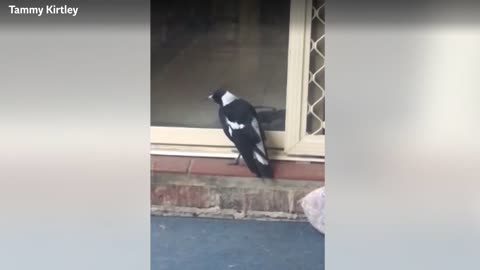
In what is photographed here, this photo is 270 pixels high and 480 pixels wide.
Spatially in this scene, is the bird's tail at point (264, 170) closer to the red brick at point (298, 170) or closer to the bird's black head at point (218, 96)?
the red brick at point (298, 170)

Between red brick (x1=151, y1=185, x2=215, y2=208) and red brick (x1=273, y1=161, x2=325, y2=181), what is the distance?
13cm

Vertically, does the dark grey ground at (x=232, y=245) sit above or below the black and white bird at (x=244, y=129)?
below

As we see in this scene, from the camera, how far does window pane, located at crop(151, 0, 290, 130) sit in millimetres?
1102

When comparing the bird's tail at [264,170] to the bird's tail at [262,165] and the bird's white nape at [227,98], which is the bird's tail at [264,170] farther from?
the bird's white nape at [227,98]

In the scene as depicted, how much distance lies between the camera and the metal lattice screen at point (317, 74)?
1080 millimetres

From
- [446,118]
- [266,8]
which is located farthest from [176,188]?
[446,118]

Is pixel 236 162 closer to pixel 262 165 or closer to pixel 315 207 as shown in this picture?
pixel 262 165

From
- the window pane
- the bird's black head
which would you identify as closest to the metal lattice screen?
the window pane

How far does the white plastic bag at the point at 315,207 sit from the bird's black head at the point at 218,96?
22 cm

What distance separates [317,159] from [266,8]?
265 mm

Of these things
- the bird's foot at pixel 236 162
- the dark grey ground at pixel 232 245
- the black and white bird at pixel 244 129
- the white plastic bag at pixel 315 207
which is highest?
the black and white bird at pixel 244 129

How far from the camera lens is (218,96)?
114 centimetres

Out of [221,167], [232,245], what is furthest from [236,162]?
[232,245]

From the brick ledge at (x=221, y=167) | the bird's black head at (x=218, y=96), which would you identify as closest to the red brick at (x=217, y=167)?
the brick ledge at (x=221, y=167)
